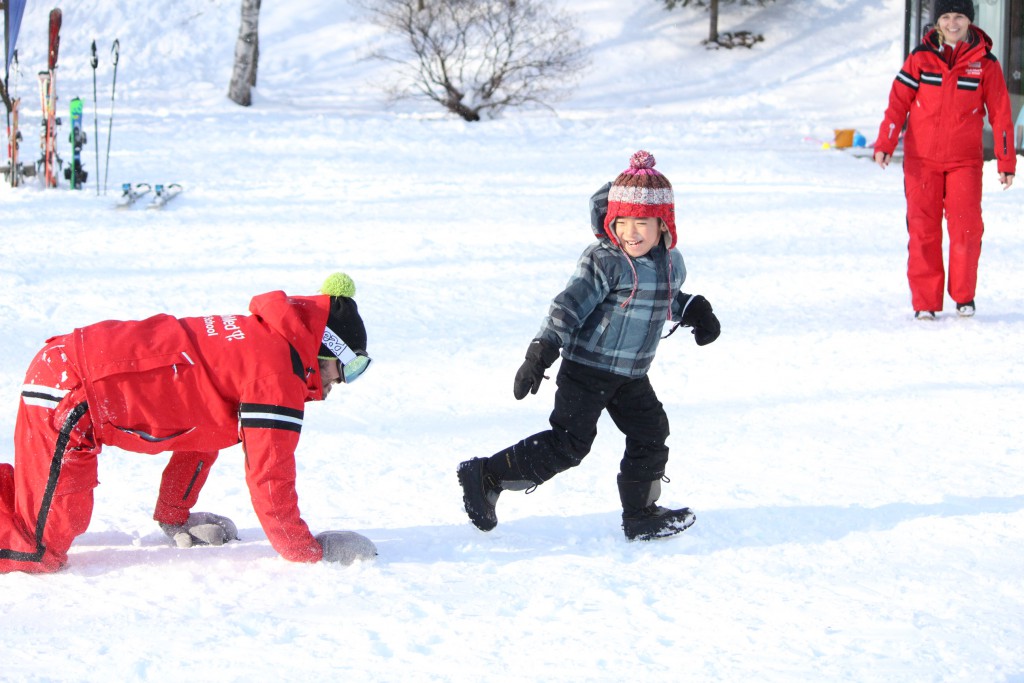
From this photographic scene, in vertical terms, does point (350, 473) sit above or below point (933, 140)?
below

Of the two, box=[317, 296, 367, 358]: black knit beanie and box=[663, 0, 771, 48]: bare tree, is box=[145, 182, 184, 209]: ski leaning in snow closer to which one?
box=[317, 296, 367, 358]: black knit beanie

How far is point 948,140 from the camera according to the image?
607 centimetres

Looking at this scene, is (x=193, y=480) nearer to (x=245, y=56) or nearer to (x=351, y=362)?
(x=351, y=362)

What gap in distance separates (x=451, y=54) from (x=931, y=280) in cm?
1109

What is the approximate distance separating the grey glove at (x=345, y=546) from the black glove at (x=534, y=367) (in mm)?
629

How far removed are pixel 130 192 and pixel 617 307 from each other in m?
6.56

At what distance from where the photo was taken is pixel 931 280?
6.25 meters

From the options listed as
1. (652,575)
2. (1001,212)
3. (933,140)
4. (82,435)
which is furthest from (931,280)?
(82,435)

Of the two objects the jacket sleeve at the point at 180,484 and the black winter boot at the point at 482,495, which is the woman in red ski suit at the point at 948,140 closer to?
the black winter boot at the point at 482,495

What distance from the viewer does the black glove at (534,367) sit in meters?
3.20

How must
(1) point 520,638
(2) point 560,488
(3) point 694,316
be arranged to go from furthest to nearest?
(2) point 560,488, (3) point 694,316, (1) point 520,638

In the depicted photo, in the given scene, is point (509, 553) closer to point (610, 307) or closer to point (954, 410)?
point (610, 307)

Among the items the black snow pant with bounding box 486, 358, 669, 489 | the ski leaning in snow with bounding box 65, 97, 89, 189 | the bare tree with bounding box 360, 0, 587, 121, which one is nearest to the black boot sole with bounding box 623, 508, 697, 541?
the black snow pant with bounding box 486, 358, 669, 489

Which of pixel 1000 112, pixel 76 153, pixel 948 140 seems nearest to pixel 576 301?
pixel 948 140
